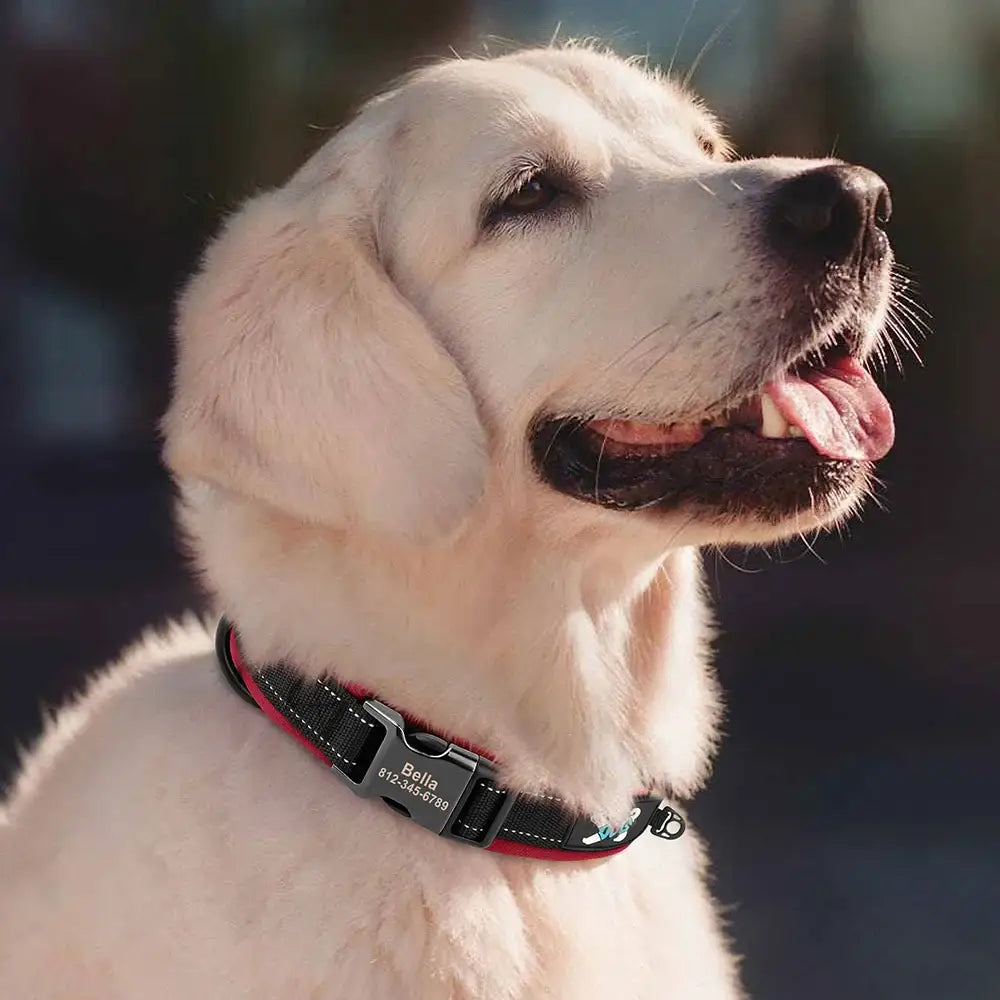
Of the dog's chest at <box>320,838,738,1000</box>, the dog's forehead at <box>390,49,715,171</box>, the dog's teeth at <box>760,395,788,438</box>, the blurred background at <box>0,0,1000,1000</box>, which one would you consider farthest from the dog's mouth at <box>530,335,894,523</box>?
the blurred background at <box>0,0,1000,1000</box>

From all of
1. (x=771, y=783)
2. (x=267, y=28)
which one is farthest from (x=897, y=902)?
(x=267, y=28)

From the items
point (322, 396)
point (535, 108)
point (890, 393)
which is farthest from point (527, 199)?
point (890, 393)

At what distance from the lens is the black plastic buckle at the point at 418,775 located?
72.3 inches

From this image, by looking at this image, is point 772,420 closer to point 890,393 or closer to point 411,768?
point 411,768

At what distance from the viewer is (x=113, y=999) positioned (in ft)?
6.06

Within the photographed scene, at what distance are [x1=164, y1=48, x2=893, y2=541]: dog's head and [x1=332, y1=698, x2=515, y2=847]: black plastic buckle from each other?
256mm

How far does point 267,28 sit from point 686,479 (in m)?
2.68

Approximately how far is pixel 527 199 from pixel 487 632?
58 centimetres

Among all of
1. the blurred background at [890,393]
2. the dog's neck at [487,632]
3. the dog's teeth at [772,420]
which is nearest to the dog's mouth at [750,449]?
the dog's teeth at [772,420]

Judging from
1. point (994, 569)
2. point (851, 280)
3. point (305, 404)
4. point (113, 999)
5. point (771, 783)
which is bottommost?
point (771, 783)

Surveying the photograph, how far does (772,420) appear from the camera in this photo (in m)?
1.90

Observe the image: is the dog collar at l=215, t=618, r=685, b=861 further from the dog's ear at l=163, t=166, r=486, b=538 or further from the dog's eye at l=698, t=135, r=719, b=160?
the dog's eye at l=698, t=135, r=719, b=160

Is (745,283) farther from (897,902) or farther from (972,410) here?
(972,410)

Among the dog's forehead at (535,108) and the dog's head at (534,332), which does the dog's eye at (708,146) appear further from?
the dog's head at (534,332)
